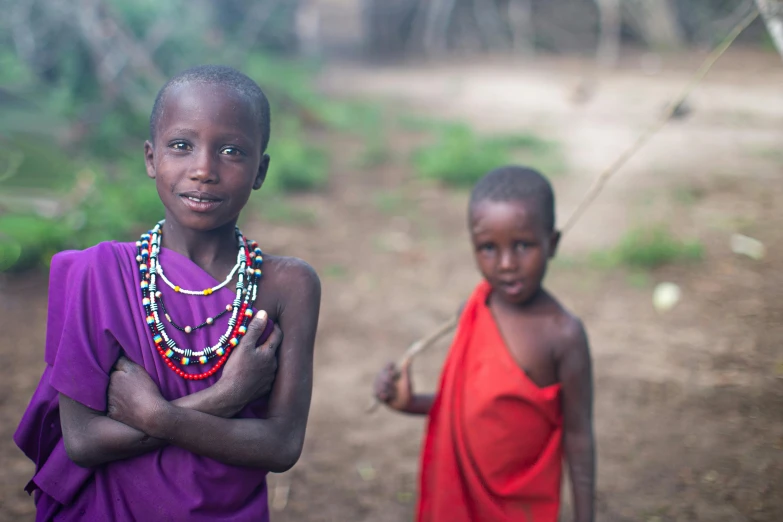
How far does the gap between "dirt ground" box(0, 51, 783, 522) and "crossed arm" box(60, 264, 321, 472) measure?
1.65m

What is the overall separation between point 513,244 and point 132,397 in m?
1.27

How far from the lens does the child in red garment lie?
2371 mm

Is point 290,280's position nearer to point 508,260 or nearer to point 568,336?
point 508,260

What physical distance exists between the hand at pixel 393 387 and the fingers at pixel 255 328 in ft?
3.06

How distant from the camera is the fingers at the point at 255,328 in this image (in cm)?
173

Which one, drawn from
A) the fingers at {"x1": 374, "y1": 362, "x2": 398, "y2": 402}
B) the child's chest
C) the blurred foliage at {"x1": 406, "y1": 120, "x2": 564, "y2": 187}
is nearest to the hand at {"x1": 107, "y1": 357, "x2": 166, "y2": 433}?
the fingers at {"x1": 374, "y1": 362, "x2": 398, "y2": 402}

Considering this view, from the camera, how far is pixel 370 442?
384 cm

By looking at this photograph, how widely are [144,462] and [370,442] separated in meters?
2.21

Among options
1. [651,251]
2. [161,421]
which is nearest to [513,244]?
[161,421]

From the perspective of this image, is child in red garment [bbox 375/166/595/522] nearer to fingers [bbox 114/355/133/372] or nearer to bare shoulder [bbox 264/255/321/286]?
bare shoulder [bbox 264/255/321/286]

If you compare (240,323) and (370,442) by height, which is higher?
(240,323)

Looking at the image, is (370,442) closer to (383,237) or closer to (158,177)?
(158,177)

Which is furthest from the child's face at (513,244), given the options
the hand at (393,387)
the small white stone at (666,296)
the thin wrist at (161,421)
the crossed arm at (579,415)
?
the small white stone at (666,296)

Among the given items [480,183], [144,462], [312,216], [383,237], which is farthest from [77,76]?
[144,462]
